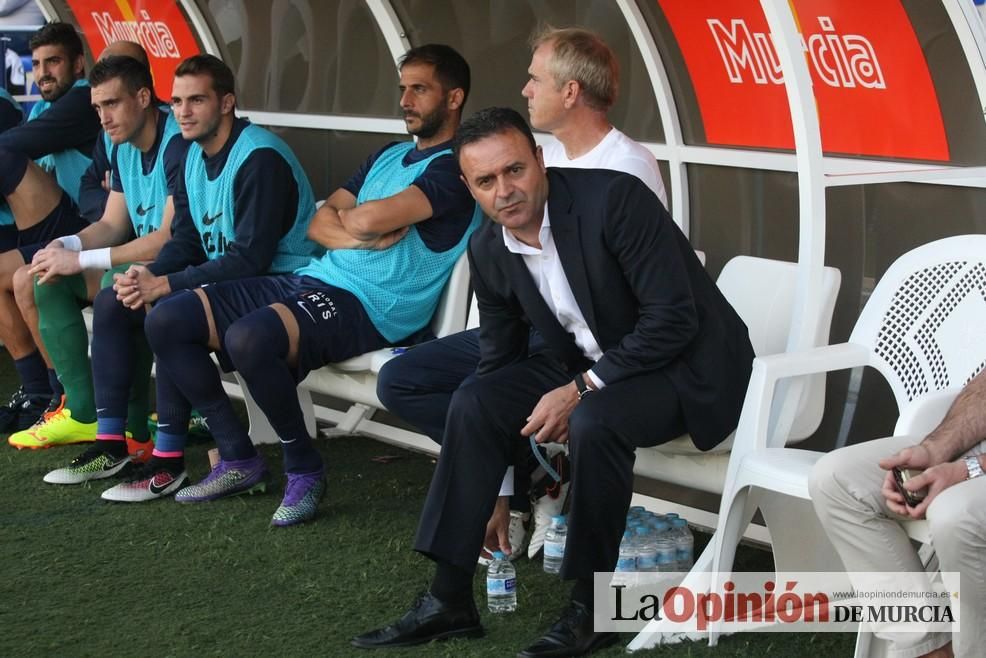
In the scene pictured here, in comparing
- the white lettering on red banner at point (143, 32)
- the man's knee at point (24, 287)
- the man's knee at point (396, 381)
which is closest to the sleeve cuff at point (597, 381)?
the man's knee at point (396, 381)

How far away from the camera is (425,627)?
3.54m

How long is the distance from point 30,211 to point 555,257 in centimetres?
341

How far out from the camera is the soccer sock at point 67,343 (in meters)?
5.62

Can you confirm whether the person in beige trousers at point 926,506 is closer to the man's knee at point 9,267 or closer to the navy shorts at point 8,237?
the man's knee at point 9,267

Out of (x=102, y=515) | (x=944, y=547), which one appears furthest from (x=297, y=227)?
(x=944, y=547)

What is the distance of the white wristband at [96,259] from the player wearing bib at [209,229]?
308 millimetres

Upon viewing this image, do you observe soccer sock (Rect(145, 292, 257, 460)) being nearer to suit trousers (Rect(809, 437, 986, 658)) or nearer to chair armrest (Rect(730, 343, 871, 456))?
chair armrest (Rect(730, 343, 871, 456))

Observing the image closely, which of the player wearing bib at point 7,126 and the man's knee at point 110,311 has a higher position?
the player wearing bib at point 7,126

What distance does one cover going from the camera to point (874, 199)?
4.36 metres

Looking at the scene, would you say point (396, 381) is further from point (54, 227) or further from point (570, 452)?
point (54, 227)

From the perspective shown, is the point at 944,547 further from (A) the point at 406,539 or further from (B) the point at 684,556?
(A) the point at 406,539

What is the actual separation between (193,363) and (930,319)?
2.42m

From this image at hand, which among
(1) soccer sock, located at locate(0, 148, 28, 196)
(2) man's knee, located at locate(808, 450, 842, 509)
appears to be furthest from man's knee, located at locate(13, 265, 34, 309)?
(2) man's knee, located at locate(808, 450, 842, 509)

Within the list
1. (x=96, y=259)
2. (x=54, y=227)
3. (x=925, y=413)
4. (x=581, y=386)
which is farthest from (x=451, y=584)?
(x=54, y=227)
